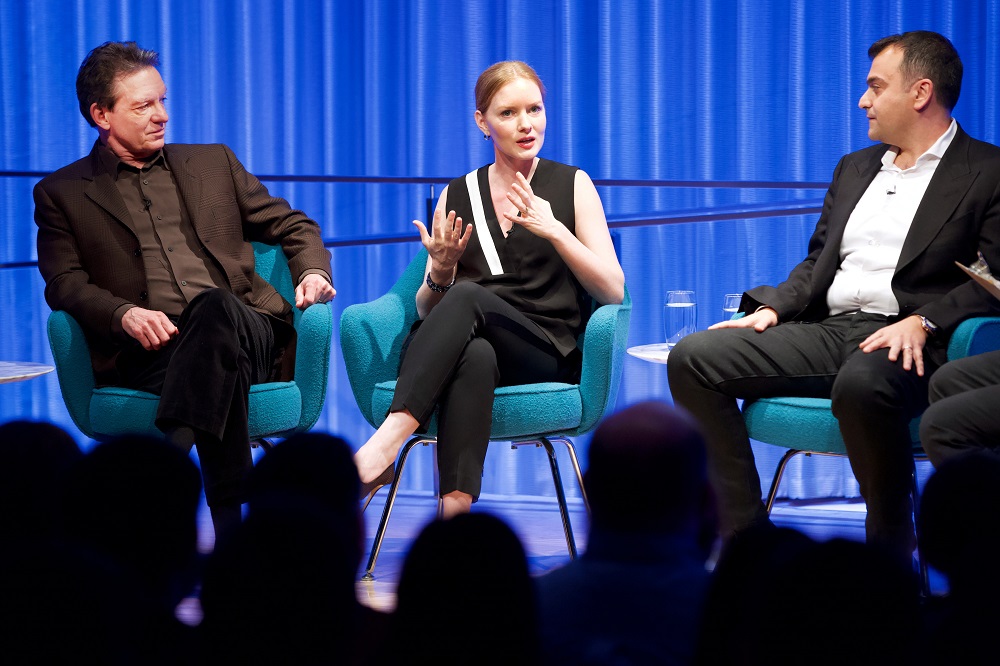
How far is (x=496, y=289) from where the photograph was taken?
2939mm

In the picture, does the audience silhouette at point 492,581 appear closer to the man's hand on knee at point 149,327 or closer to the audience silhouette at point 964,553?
the audience silhouette at point 964,553

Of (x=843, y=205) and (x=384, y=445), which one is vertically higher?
(x=843, y=205)

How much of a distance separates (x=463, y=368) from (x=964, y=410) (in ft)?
3.61

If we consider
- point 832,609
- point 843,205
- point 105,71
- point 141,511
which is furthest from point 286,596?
point 105,71

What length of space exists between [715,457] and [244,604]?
1.91 metres

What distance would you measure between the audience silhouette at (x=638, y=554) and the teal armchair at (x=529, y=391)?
158cm

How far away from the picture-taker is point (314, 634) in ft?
2.68

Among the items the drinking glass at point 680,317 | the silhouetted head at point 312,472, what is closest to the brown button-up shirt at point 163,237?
the drinking glass at point 680,317

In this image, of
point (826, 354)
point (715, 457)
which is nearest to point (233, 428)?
point (715, 457)

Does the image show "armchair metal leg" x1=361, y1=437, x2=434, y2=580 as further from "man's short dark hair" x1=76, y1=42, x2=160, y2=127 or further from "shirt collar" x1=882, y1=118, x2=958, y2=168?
"shirt collar" x1=882, y1=118, x2=958, y2=168

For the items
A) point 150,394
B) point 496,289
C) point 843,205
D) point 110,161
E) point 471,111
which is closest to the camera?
point 150,394

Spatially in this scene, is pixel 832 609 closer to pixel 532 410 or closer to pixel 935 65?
pixel 532 410

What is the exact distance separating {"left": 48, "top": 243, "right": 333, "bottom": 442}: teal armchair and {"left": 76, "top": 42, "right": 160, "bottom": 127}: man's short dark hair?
2.07 ft

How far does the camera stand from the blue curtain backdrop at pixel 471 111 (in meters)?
3.63
